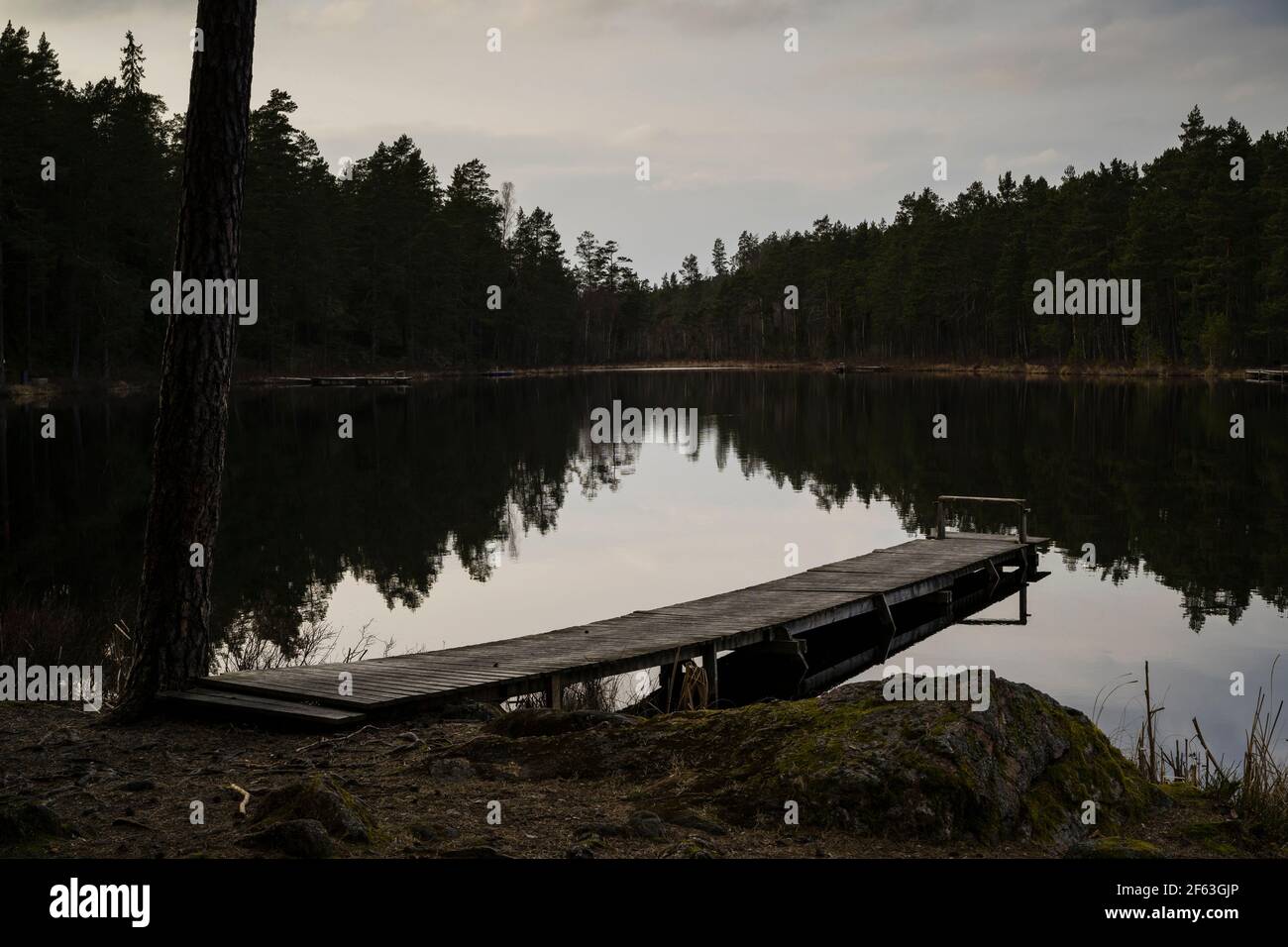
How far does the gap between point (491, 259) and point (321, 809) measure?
109363 millimetres

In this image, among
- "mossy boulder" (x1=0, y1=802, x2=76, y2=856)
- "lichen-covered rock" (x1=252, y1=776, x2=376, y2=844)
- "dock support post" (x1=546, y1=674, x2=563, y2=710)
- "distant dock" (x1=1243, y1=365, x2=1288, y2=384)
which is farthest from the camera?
"distant dock" (x1=1243, y1=365, x2=1288, y2=384)

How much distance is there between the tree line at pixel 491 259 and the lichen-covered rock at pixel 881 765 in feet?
183

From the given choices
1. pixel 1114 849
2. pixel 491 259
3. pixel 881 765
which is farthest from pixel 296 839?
pixel 491 259

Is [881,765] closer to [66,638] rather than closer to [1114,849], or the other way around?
[1114,849]

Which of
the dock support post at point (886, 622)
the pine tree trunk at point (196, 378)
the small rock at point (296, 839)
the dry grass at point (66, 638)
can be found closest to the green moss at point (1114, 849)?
the small rock at point (296, 839)

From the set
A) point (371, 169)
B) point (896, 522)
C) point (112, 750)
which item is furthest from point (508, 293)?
point (112, 750)

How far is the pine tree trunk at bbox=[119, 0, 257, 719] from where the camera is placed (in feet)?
27.7

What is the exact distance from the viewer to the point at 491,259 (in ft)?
367

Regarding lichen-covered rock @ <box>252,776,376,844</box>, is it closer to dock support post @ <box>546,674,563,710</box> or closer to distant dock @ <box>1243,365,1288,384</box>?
dock support post @ <box>546,674,563,710</box>

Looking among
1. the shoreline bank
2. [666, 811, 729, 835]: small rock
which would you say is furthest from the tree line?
[666, 811, 729, 835]: small rock

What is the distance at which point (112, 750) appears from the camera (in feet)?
25.2

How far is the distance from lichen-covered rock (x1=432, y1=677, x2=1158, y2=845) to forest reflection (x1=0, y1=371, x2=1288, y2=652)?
392 inches
